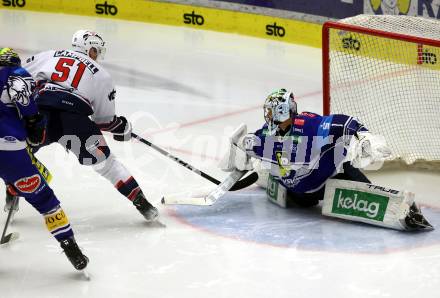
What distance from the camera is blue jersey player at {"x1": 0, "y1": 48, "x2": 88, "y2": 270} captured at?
2.96 m

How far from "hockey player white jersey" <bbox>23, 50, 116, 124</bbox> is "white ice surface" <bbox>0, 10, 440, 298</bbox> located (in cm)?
60

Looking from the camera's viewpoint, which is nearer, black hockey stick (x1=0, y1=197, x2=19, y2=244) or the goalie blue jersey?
black hockey stick (x1=0, y1=197, x2=19, y2=244)

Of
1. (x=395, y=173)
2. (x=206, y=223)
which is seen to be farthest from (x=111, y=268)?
(x=395, y=173)

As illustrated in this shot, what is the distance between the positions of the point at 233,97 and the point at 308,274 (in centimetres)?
308

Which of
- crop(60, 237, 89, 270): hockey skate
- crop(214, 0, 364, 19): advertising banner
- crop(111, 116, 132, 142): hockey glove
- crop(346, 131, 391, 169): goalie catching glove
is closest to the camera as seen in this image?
crop(60, 237, 89, 270): hockey skate

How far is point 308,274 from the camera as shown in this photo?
3.15m

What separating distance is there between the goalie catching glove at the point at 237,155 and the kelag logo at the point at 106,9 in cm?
395

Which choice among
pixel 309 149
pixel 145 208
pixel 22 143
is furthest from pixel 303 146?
pixel 22 143

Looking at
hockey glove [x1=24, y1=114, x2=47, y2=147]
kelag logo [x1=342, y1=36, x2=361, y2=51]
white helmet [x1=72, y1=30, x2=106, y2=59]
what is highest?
white helmet [x1=72, y1=30, x2=106, y2=59]

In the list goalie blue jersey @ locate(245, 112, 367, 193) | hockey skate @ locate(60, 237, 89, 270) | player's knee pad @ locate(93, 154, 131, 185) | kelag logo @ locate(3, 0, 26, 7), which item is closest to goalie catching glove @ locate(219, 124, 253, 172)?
goalie blue jersey @ locate(245, 112, 367, 193)

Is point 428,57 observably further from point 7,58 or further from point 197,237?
point 7,58

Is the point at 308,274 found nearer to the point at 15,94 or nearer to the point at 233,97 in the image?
the point at 15,94

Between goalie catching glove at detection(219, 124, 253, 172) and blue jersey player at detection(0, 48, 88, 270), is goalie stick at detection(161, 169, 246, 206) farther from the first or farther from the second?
blue jersey player at detection(0, 48, 88, 270)

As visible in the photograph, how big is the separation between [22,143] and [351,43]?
2.44 meters
